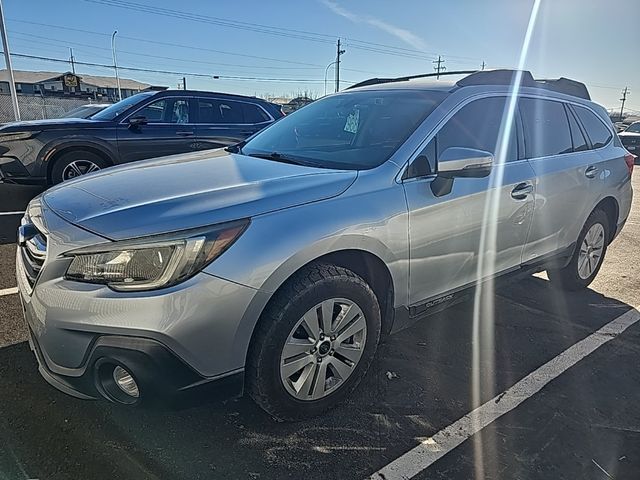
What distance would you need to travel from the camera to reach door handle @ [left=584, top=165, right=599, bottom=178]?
3.90 metres

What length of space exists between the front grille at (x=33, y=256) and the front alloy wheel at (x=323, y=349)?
3.78ft

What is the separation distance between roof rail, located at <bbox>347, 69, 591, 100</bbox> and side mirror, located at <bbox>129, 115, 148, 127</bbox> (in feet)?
13.8

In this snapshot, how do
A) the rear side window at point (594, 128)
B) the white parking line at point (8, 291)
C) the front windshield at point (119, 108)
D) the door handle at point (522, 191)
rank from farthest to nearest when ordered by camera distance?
the front windshield at point (119, 108)
the rear side window at point (594, 128)
the white parking line at point (8, 291)
the door handle at point (522, 191)

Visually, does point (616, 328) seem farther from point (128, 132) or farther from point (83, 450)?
point (128, 132)

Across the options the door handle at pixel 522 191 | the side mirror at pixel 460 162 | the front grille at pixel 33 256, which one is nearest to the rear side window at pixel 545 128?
the door handle at pixel 522 191

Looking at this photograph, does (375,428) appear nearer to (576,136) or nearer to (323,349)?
(323,349)

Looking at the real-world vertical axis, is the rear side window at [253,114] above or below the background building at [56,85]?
below

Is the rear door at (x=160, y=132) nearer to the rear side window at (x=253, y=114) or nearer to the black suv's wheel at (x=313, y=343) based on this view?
the rear side window at (x=253, y=114)

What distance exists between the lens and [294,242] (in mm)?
2123

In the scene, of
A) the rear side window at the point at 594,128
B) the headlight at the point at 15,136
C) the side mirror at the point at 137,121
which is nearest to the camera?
the rear side window at the point at 594,128

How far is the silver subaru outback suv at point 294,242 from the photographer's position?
6.35ft

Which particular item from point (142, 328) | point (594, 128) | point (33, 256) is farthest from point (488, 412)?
point (594, 128)

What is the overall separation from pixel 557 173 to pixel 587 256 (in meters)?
1.16

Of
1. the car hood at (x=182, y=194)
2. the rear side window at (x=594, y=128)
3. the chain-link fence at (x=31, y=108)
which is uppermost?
the chain-link fence at (x=31, y=108)
